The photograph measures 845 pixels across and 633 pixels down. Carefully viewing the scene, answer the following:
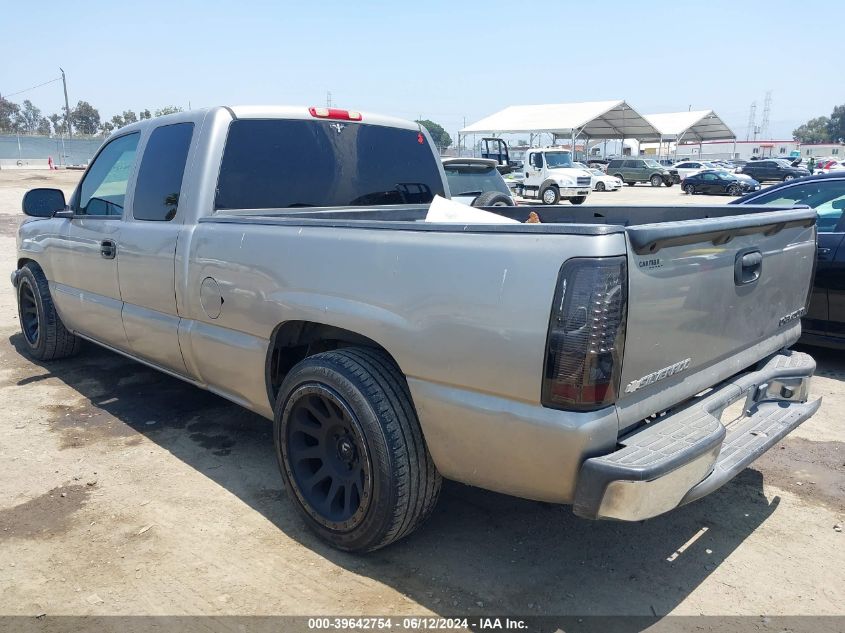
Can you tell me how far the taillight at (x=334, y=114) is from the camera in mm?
4113

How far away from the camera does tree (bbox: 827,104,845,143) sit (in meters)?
122

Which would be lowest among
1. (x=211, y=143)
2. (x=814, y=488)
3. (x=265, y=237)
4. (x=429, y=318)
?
(x=814, y=488)

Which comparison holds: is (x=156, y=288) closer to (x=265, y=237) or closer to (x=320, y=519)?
(x=265, y=237)

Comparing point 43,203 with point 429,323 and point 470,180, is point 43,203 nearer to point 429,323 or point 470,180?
point 429,323

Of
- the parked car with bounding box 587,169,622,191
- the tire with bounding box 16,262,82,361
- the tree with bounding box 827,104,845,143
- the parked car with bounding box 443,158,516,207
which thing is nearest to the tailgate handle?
the tire with bounding box 16,262,82,361

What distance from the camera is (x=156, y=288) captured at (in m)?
3.89

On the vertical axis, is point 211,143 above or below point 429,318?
above

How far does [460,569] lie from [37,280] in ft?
14.8

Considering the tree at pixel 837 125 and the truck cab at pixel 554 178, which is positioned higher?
the tree at pixel 837 125

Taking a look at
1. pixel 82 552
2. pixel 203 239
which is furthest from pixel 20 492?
pixel 203 239

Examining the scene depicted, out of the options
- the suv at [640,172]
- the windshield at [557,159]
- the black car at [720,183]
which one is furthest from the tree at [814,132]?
the windshield at [557,159]

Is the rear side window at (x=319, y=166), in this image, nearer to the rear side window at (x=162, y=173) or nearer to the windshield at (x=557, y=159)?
the rear side window at (x=162, y=173)

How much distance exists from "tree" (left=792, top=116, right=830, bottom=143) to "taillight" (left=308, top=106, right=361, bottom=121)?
5565 inches

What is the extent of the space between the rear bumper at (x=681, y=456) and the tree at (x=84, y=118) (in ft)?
384
